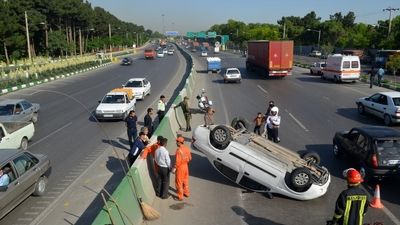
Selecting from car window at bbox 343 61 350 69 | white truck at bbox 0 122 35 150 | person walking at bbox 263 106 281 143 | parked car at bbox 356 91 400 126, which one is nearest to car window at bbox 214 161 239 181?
person walking at bbox 263 106 281 143

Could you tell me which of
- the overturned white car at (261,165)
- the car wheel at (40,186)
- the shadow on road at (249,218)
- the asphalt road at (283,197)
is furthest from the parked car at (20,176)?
the shadow on road at (249,218)

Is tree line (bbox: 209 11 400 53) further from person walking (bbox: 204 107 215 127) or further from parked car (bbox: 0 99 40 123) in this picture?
parked car (bbox: 0 99 40 123)

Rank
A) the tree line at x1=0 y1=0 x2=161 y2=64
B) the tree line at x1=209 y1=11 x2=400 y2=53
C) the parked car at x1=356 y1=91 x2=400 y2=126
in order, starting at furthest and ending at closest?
the tree line at x1=209 y1=11 x2=400 y2=53, the tree line at x1=0 y1=0 x2=161 y2=64, the parked car at x1=356 y1=91 x2=400 y2=126

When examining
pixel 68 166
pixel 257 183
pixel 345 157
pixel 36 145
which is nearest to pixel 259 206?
pixel 257 183

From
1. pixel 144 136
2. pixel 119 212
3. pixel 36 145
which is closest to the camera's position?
pixel 119 212

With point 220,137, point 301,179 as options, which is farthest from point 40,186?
point 301,179

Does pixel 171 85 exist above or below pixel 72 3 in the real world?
below

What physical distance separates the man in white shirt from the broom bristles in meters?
1.11

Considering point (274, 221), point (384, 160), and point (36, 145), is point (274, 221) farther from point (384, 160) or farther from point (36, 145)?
point (36, 145)

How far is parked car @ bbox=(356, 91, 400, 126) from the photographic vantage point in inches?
711

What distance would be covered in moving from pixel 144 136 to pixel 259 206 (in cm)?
378

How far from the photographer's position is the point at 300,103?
2502cm

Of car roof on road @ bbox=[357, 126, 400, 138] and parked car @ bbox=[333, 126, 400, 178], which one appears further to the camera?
car roof on road @ bbox=[357, 126, 400, 138]

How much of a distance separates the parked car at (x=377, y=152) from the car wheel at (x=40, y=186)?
8.54 meters
